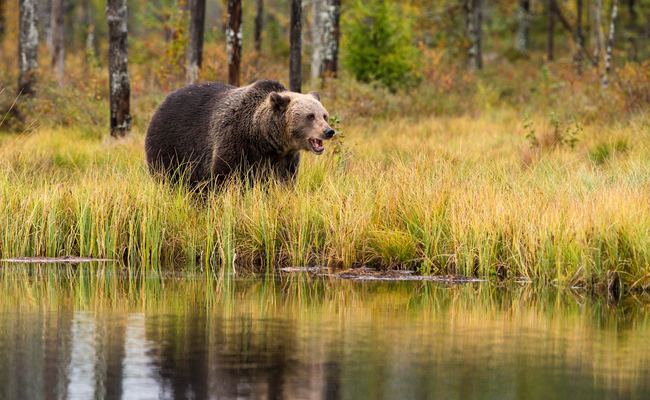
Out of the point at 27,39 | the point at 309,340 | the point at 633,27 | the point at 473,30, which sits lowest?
the point at 309,340

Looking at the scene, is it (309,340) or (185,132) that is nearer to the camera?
(309,340)

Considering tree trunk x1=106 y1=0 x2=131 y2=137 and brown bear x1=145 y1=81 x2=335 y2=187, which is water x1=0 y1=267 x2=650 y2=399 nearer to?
brown bear x1=145 y1=81 x2=335 y2=187

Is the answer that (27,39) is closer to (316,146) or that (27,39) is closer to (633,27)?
(316,146)

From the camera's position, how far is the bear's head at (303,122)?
497 inches

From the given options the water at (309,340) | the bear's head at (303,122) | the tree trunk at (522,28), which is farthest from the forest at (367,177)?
the tree trunk at (522,28)

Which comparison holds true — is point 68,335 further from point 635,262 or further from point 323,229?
point 635,262

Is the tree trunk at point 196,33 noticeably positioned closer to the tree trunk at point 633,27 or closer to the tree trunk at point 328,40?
the tree trunk at point 328,40

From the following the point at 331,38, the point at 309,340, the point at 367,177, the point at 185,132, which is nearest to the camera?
the point at 309,340

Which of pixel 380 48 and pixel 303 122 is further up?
pixel 380 48

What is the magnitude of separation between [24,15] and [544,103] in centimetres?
1238

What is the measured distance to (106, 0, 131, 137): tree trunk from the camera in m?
19.8

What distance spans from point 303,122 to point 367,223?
2.16 m

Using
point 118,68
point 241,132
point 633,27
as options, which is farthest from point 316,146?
point 633,27

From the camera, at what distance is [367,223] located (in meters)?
10.9
